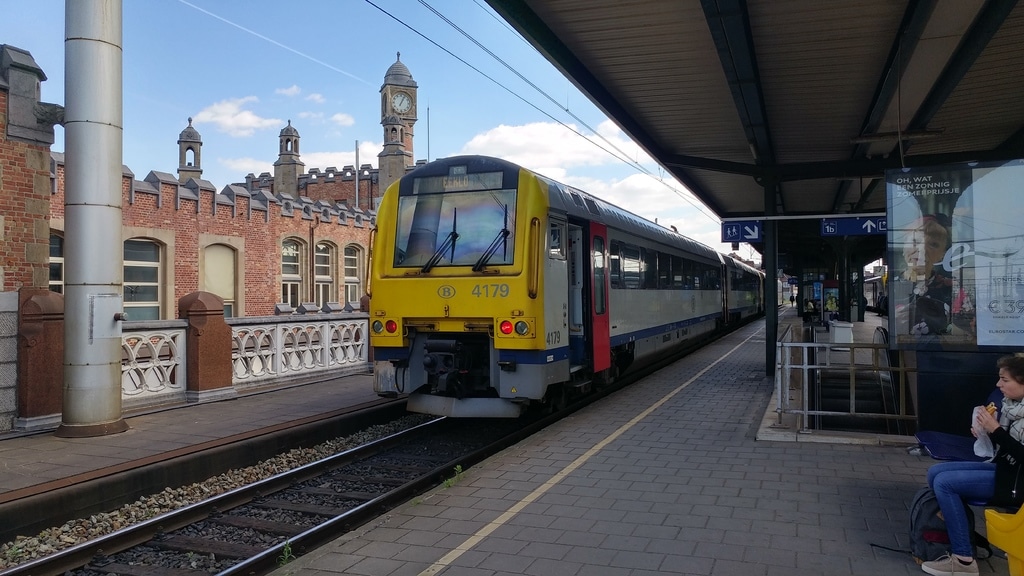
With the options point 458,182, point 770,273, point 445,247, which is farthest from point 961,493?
point 770,273

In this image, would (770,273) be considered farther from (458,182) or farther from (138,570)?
(138,570)

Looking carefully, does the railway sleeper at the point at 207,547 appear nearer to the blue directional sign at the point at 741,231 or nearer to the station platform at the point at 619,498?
the station platform at the point at 619,498

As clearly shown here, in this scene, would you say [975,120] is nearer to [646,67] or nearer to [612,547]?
[646,67]

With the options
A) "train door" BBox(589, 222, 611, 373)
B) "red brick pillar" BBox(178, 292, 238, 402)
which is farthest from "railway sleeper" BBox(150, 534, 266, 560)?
"train door" BBox(589, 222, 611, 373)

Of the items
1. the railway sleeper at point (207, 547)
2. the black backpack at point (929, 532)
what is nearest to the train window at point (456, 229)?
the railway sleeper at point (207, 547)

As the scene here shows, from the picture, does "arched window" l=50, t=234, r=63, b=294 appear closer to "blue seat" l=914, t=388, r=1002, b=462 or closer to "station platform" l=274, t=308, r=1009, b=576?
"station platform" l=274, t=308, r=1009, b=576

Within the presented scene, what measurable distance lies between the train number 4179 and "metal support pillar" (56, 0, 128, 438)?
4.18 m

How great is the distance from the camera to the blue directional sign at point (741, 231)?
1284 centimetres

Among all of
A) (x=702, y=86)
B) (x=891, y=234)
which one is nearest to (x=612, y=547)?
(x=891, y=234)

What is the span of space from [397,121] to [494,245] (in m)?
39.6

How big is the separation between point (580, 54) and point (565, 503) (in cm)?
567

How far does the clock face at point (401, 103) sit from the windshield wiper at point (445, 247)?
43.2 m

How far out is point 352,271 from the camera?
2994 centimetres

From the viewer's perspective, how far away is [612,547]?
15.9ft
